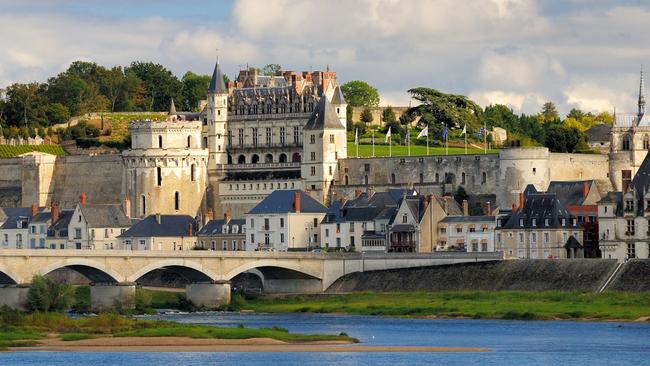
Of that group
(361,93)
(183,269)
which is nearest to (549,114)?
(361,93)

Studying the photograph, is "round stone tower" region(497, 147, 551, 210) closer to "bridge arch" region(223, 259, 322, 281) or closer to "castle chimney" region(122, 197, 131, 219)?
"bridge arch" region(223, 259, 322, 281)

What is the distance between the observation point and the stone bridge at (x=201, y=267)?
10044 cm

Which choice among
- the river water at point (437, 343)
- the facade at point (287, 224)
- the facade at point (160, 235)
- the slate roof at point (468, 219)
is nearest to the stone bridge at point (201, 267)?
the river water at point (437, 343)

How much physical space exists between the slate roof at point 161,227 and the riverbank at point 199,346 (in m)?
38.9

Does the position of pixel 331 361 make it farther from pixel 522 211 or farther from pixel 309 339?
pixel 522 211

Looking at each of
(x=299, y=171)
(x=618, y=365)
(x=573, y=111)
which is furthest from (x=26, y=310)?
(x=573, y=111)

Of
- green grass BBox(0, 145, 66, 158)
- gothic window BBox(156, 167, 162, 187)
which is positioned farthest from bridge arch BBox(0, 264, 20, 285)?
green grass BBox(0, 145, 66, 158)

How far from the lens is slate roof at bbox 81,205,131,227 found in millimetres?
126688

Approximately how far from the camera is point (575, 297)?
9950 cm

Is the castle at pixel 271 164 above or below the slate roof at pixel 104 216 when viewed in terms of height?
above

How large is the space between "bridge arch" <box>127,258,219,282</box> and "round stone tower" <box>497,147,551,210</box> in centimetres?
2513

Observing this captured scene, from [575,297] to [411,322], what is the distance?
8.25 metres

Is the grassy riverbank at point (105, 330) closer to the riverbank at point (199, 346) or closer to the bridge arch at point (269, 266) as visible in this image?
the riverbank at point (199, 346)

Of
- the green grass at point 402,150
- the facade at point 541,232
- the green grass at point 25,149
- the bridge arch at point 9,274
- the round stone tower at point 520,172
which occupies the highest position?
the green grass at point 25,149
